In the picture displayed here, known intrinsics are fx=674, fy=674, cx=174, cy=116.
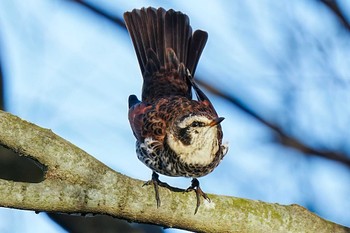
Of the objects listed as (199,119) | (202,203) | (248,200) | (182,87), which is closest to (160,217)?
(202,203)

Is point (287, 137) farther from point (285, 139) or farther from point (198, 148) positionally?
point (198, 148)

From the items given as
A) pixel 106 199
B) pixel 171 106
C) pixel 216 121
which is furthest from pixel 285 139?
pixel 106 199

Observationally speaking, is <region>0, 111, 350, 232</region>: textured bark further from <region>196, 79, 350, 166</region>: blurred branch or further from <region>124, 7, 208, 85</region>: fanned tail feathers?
<region>124, 7, 208, 85</region>: fanned tail feathers

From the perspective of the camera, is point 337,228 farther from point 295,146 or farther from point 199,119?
point 199,119

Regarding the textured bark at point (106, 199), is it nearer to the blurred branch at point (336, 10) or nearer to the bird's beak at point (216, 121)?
the bird's beak at point (216, 121)

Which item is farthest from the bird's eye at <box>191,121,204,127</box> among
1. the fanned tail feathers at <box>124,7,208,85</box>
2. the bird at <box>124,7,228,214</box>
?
the fanned tail feathers at <box>124,7,208,85</box>

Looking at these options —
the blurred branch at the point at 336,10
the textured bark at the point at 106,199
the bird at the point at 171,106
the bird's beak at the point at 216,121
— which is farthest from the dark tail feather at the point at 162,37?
the textured bark at the point at 106,199

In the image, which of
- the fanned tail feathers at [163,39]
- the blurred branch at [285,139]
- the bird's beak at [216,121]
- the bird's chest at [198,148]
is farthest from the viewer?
the fanned tail feathers at [163,39]

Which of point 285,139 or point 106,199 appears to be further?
point 285,139
